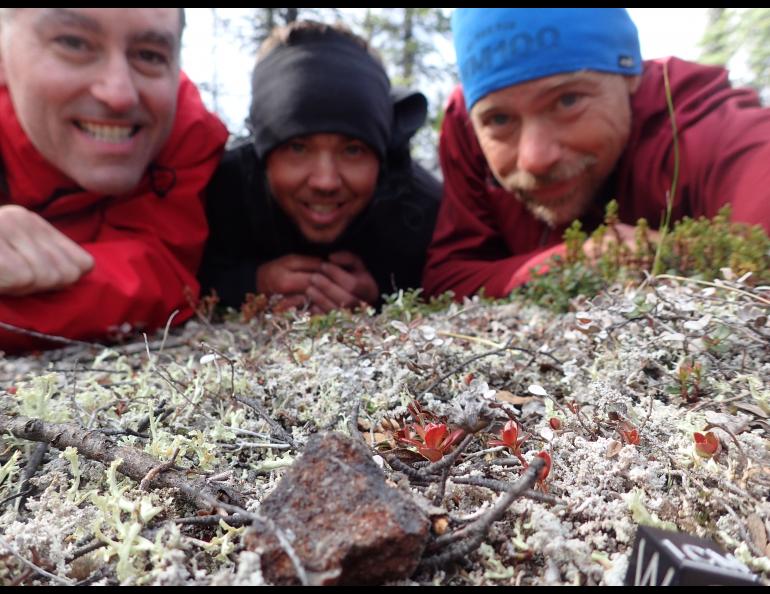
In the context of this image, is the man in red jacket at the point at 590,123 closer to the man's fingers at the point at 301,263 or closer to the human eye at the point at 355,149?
the human eye at the point at 355,149

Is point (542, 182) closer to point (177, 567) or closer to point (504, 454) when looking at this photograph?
point (504, 454)

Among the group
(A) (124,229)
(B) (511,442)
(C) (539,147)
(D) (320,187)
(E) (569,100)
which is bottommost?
(B) (511,442)

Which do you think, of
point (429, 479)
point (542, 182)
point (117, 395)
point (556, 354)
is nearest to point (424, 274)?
point (542, 182)

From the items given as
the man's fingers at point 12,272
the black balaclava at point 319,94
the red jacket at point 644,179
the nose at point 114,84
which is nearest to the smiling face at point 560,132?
the red jacket at point 644,179

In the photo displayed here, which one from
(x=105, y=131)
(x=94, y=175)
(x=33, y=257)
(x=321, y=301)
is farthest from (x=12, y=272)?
(x=321, y=301)

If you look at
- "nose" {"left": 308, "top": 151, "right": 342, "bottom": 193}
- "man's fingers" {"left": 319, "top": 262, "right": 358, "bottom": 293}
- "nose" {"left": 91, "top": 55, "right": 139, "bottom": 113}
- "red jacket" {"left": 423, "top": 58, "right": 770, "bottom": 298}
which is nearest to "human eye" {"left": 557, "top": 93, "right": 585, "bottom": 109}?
"red jacket" {"left": 423, "top": 58, "right": 770, "bottom": 298}

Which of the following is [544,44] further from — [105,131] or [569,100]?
[105,131]

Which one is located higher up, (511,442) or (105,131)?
(105,131)
